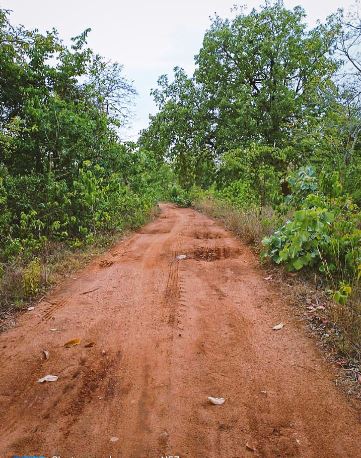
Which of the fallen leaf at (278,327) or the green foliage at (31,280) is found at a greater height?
the green foliage at (31,280)

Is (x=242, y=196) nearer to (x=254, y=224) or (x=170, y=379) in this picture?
(x=254, y=224)

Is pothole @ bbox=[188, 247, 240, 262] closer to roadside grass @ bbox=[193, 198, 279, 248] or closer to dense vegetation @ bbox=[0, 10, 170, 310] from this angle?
roadside grass @ bbox=[193, 198, 279, 248]

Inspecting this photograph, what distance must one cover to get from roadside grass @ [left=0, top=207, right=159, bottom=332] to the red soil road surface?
23cm

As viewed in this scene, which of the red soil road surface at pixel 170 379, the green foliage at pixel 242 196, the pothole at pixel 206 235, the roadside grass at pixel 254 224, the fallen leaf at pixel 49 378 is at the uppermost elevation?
the green foliage at pixel 242 196

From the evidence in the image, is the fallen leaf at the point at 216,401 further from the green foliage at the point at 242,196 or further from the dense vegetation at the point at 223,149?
the green foliage at the point at 242,196

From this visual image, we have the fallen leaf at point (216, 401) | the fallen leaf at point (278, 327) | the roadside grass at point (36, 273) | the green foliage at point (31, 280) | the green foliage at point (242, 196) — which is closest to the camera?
the fallen leaf at point (216, 401)

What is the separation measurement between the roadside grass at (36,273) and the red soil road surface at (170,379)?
23 cm

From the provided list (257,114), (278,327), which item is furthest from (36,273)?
(257,114)

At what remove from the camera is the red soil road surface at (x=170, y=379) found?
2461 mm

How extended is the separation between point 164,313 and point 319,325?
1.78 meters

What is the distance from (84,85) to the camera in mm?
9055

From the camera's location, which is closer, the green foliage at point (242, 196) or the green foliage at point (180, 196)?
the green foliage at point (242, 196)

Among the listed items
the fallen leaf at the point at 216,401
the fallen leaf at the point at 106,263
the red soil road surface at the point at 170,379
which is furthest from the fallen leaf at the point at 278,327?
the fallen leaf at the point at 106,263

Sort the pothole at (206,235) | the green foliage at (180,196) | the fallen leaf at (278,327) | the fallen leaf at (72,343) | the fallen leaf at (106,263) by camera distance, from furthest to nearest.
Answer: the green foliage at (180,196)
the pothole at (206,235)
the fallen leaf at (106,263)
the fallen leaf at (278,327)
the fallen leaf at (72,343)
